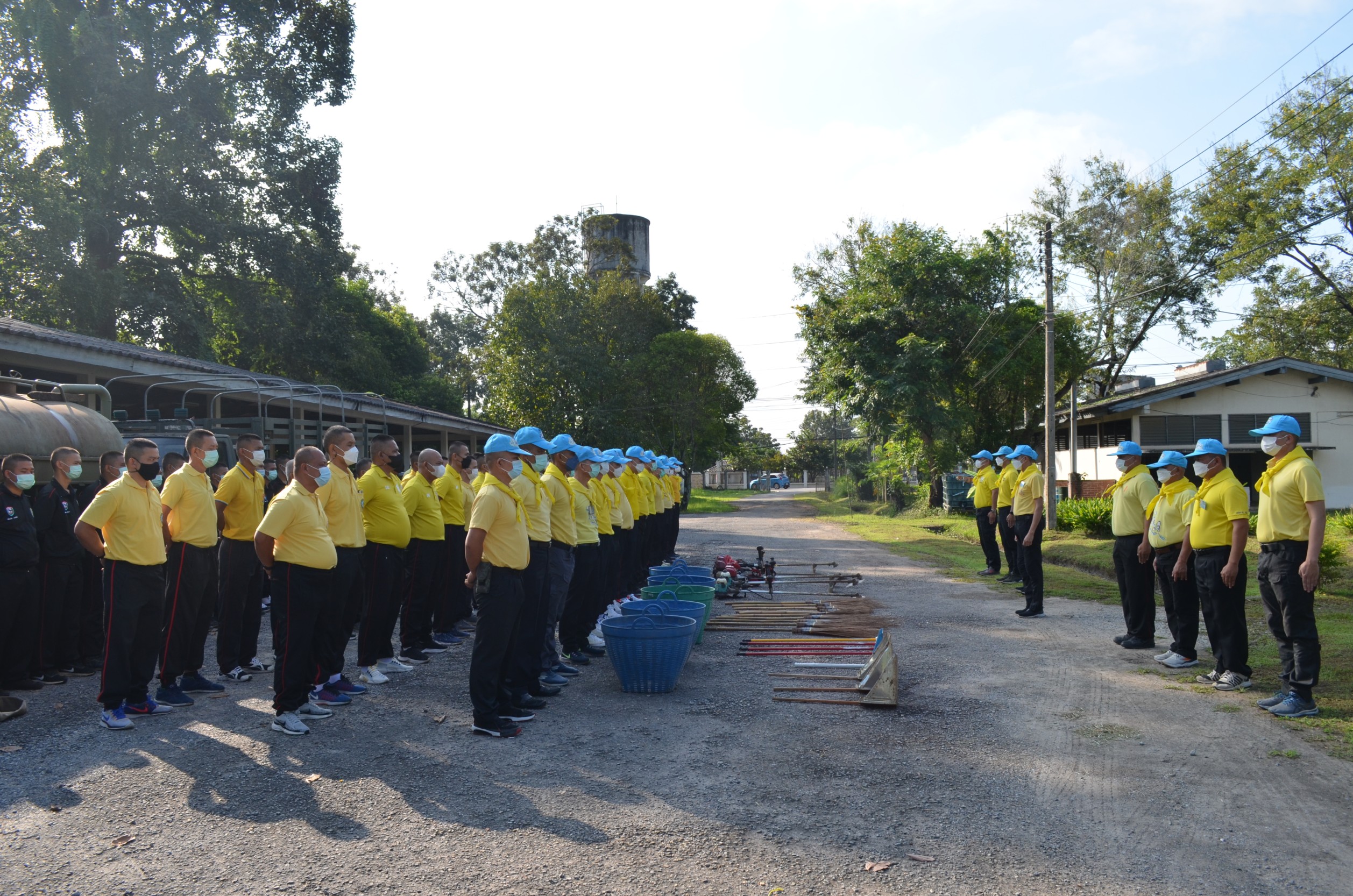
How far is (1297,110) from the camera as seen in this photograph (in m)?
28.0

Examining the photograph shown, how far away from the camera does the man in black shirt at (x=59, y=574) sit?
7.22 meters

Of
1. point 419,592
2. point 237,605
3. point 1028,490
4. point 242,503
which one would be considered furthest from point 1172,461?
point 237,605

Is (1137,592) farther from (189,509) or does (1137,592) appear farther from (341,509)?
(189,509)

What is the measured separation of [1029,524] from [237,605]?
959 cm

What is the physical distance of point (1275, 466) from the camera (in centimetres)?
661

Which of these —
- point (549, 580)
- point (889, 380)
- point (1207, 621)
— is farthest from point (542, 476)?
point (889, 380)

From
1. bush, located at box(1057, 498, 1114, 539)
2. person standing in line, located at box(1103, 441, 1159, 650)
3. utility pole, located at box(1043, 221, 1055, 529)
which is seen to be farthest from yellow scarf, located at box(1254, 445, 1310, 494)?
utility pole, located at box(1043, 221, 1055, 529)

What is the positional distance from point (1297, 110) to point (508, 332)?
27.8 m

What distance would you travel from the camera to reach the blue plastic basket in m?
6.94

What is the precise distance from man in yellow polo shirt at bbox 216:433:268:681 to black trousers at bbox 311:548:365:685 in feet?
4.04

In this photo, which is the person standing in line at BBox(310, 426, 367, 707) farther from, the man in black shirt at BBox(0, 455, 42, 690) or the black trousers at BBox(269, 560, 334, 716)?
the man in black shirt at BBox(0, 455, 42, 690)

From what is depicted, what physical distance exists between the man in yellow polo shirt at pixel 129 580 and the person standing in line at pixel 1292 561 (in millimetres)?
7727

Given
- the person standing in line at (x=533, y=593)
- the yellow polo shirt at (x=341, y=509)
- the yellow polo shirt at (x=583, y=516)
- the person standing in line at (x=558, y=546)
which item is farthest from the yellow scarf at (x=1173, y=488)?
the yellow polo shirt at (x=341, y=509)

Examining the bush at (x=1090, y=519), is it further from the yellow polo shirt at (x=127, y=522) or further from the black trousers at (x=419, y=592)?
the yellow polo shirt at (x=127, y=522)
